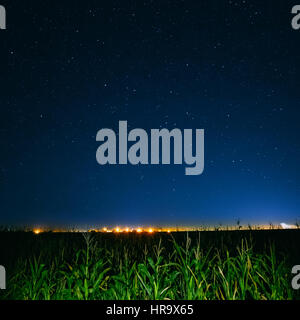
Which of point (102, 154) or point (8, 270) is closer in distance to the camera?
point (8, 270)

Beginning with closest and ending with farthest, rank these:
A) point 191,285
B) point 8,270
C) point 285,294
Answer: point 191,285
point 285,294
point 8,270

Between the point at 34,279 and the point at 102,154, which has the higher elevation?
the point at 102,154
